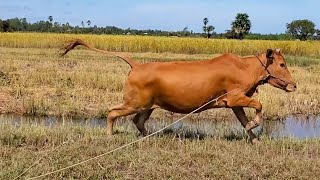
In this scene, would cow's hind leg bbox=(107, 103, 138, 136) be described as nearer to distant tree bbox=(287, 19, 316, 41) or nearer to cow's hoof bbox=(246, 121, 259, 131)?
cow's hoof bbox=(246, 121, 259, 131)

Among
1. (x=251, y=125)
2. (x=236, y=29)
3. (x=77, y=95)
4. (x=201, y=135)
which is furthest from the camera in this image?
(x=236, y=29)

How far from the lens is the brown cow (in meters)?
8.23

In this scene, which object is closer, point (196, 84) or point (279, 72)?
point (196, 84)

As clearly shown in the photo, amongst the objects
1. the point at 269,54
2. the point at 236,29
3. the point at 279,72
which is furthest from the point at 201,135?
the point at 236,29

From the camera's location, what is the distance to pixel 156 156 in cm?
684

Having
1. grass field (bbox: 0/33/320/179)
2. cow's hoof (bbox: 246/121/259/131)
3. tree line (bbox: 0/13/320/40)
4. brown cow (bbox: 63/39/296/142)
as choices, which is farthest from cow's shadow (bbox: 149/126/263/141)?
tree line (bbox: 0/13/320/40)

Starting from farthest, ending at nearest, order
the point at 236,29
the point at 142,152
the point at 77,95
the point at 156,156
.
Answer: the point at 236,29, the point at 77,95, the point at 142,152, the point at 156,156

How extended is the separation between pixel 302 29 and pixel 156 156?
81546 millimetres

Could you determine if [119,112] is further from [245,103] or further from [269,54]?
[269,54]

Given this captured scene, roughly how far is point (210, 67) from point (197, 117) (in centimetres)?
492

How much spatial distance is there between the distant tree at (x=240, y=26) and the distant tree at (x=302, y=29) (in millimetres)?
12530

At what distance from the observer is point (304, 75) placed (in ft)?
67.3

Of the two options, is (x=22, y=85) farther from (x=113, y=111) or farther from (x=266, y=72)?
(x=266, y=72)

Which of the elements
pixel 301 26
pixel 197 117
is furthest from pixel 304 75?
pixel 301 26
